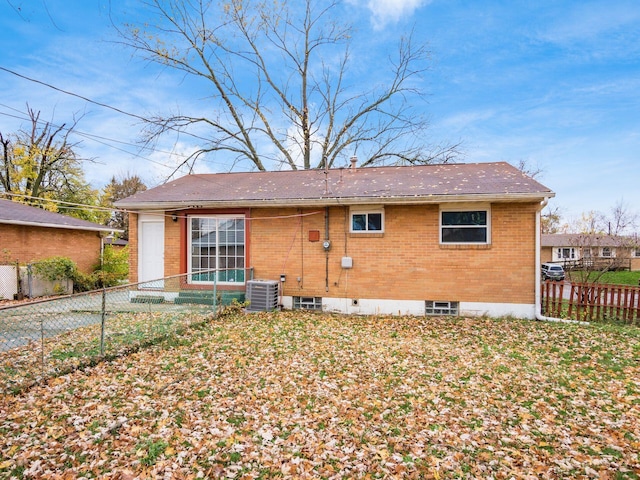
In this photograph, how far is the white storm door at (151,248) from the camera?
10.8 m

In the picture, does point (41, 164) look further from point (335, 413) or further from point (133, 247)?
point (335, 413)

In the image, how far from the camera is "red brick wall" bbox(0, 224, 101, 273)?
1310cm

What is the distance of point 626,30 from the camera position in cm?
992

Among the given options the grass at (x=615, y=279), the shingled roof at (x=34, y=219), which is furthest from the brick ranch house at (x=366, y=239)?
the grass at (x=615, y=279)

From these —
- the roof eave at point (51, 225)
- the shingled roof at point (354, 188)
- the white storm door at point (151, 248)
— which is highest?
the shingled roof at point (354, 188)

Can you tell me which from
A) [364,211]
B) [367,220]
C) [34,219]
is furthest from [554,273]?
[34,219]

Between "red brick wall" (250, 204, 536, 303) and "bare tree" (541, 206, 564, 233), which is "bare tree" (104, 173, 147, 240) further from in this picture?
"bare tree" (541, 206, 564, 233)

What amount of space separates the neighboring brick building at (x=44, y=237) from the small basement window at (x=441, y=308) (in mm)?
14738

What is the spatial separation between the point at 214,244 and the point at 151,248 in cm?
207

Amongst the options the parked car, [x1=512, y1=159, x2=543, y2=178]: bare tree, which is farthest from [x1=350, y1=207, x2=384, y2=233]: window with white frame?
the parked car

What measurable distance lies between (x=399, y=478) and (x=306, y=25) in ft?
76.7

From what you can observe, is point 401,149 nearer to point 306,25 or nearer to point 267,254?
point 306,25

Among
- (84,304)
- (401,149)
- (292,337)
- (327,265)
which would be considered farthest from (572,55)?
(84,304)

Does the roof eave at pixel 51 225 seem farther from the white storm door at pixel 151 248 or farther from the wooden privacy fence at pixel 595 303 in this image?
the wooden privacy fence at pixel 595 303
